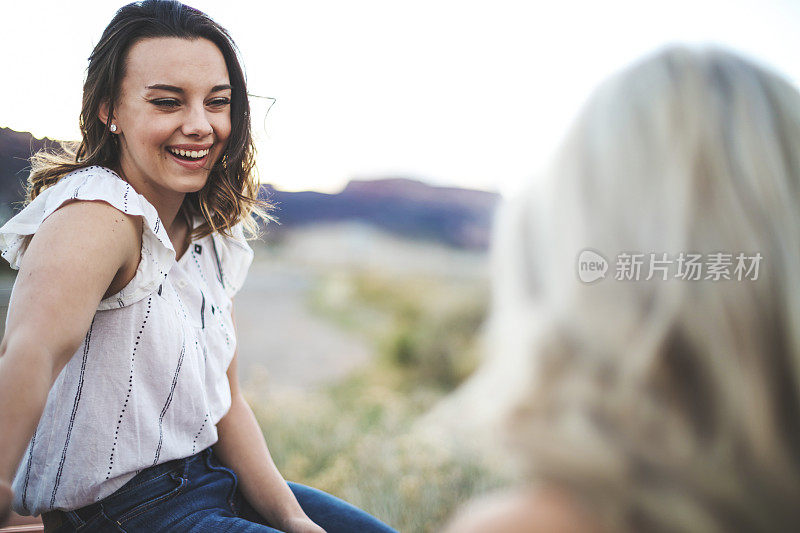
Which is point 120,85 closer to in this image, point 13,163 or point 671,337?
point 671,337

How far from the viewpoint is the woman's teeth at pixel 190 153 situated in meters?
1.39

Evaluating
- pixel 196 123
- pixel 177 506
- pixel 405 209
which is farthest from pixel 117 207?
pixel 405 209

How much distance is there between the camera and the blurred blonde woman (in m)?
0.72

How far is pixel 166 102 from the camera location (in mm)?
1372

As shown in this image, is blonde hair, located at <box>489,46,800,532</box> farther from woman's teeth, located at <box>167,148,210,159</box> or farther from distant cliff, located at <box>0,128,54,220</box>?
distant cliff, located at <box>0,128,54,220</box>

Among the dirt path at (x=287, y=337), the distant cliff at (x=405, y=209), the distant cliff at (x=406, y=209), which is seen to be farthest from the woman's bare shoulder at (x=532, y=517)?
the distant cliff at (x=406, y=209)

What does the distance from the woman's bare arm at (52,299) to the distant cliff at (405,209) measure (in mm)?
4905

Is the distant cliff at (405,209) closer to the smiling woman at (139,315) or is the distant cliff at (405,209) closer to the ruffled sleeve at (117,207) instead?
the smiling woman at (139,315)

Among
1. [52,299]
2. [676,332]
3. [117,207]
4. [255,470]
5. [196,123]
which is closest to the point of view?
[676,332]

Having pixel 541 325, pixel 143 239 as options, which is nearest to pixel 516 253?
pixel 541 325

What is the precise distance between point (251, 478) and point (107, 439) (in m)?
0.47

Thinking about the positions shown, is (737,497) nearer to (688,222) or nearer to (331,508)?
(688,222)

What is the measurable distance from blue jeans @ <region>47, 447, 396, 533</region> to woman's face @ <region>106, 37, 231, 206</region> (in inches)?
25.1

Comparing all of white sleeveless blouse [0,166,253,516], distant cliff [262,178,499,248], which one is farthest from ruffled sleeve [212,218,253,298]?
distant cliff [262,178,499,248]
